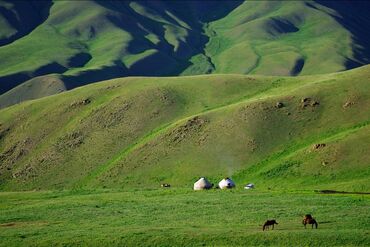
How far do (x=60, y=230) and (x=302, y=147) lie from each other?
59031mm

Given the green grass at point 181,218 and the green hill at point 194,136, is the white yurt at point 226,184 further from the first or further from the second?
the green grass at point 181,218

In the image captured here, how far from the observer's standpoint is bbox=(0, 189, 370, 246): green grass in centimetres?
4791

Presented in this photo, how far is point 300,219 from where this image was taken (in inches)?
2222

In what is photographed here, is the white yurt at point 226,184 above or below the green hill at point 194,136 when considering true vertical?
above

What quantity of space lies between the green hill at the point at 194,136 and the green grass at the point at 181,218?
57.3 ft

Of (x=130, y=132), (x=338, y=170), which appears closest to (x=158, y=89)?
(x=130, y=132)

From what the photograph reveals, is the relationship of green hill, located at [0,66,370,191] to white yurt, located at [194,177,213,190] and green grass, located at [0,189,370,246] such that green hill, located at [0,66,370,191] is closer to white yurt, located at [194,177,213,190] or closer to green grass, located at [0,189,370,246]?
white yurt, located at [194,177,213,190]

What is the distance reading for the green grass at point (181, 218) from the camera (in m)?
47.9

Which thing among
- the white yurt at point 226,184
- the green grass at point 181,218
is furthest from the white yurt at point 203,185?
the green grass at point 181,218

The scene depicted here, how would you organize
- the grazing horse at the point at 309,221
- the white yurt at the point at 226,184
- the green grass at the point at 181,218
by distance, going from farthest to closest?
the white yurt at the point at 226,184, the grazing horse at the point at 309,221, the green grass at the point at 181,218

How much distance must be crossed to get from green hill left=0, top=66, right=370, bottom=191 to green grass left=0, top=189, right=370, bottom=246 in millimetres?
17459

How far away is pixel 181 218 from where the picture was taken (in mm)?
59875

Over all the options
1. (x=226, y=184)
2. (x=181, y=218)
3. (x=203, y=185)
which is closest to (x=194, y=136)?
(x=203, y=185)

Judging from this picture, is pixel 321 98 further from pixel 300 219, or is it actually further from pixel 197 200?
pixel 300 219
